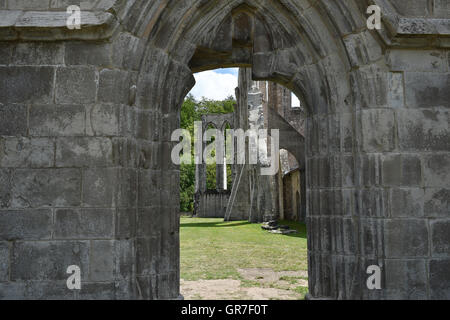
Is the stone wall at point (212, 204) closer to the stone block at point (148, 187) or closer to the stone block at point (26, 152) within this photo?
the stone block at point (148, 187)

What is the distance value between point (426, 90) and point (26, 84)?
162 inches

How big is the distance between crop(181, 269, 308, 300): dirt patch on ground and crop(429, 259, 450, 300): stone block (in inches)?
67.7

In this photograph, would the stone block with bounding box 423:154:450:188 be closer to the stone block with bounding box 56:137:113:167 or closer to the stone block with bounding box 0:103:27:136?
the stone block with bounding box 56:137:113:167

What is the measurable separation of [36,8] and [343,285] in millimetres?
4299

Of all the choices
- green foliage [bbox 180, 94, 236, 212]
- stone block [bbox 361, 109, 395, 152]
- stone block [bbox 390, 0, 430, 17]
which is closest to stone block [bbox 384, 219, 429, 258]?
stone block [bbox 361, 109, 395, 152]

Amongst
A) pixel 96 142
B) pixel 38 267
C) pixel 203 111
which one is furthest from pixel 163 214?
pixel 203 111

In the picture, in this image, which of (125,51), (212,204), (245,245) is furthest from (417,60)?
(212,204)

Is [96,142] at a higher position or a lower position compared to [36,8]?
lower

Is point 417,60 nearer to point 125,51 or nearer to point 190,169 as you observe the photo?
point 125,51

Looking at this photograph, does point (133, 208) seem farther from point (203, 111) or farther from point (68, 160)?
point (203, 111)

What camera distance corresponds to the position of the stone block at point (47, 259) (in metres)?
3.49

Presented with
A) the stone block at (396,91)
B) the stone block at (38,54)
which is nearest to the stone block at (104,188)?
the stone block at (38,54)

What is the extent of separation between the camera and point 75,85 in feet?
12.1

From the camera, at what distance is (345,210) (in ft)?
12.8
